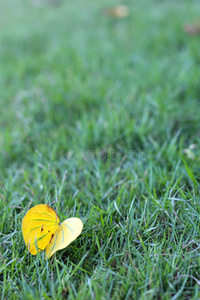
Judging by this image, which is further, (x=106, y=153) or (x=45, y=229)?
(x=106, y=153)

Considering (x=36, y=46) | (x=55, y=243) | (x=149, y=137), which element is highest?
(x=36, y=46)

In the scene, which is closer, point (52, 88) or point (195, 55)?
point (52, 88)

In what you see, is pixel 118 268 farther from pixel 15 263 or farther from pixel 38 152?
pixel 38 152

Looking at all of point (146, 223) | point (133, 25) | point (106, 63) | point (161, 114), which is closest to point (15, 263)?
point (146, 223)

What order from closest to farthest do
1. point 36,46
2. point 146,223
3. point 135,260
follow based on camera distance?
point 135,260, point 146,223, point 36,46

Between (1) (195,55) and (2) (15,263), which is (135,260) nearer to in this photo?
(2) (15,263)

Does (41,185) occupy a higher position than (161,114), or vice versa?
(41,185)

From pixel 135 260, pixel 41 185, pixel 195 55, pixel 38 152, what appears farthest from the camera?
pixel 195 55

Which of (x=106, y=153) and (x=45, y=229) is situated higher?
(x=45, y=229)
